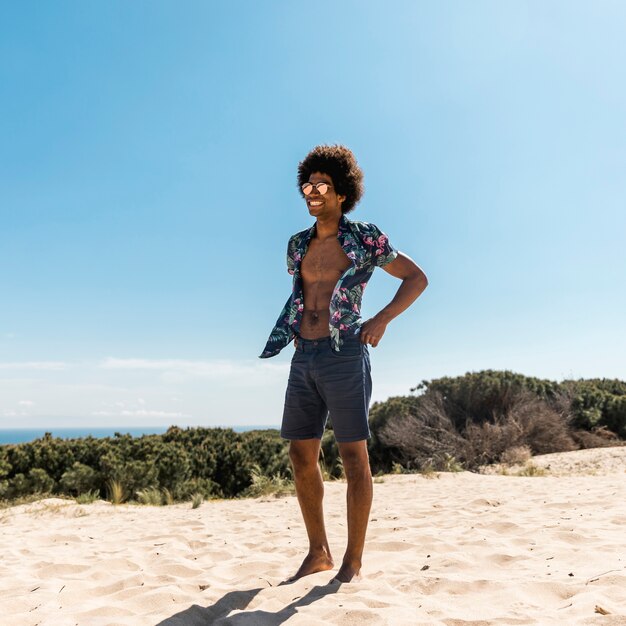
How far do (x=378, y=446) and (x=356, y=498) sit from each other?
11124 millimetres

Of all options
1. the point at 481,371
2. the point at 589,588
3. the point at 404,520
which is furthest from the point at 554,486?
the point at 481,371

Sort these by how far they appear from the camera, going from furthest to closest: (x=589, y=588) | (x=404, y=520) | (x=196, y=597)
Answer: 1. (x=404, y=520)
2. (x=196, y=597)
3. (x=589, y=588)

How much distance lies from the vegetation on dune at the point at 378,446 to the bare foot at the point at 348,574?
497cm

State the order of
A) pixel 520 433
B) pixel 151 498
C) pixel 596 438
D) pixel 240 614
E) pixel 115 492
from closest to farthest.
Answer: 1. pixel 240 614
2. pixel 151 498
3. pixel 115 492
4. pixel 520 433
5. pixel 596 438

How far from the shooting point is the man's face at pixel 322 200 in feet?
11.6

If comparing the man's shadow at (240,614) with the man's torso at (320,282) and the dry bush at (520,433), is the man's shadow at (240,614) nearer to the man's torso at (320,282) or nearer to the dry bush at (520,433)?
the man's torso at (320,282)

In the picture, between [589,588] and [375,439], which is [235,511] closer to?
[589,588]

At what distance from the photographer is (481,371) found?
15336mm

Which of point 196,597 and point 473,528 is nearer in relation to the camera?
point 196,597

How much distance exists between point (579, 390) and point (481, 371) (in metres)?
2.79

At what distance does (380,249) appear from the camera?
3.41 metres

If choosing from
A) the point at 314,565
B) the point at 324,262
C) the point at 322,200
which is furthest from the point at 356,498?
the point at 322,200

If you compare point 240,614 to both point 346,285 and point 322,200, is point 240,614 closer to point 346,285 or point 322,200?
point 346,285

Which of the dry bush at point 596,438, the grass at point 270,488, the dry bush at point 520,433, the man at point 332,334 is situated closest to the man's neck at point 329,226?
the man at point 332,334
